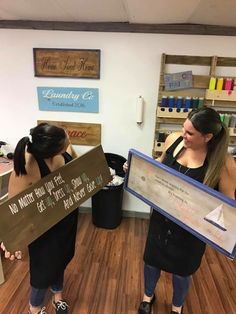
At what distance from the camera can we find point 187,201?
1318 millimetres

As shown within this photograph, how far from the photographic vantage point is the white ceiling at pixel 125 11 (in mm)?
1797

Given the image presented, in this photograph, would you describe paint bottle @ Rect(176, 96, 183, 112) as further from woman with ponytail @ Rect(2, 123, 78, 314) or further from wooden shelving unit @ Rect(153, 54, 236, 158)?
woman with ponytail @ Rect(2, 123, 78, 314)

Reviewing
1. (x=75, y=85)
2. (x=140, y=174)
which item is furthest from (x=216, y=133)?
(x=75, y=85)

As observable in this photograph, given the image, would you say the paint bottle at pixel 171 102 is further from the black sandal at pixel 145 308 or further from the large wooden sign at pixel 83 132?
the black sandal at pixel 145 308

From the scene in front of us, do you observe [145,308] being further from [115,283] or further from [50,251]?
[50,251]

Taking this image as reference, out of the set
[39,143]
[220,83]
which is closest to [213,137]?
[39,143]

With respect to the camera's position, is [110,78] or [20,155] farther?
[110,78]

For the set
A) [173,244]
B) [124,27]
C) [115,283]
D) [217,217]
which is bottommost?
[115,283]

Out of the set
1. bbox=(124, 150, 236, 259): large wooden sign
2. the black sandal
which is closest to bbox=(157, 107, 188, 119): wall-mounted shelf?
bbox=(124, 150, 236, 259): large wooden sign

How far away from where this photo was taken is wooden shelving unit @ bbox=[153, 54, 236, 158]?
2444 millimetres

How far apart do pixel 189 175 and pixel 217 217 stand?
0.85ft

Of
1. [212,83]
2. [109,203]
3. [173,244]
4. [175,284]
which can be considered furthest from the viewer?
[109,203]

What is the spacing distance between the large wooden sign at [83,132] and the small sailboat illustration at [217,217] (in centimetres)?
180

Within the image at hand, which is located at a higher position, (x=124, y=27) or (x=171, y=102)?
(x=124, y=27)
